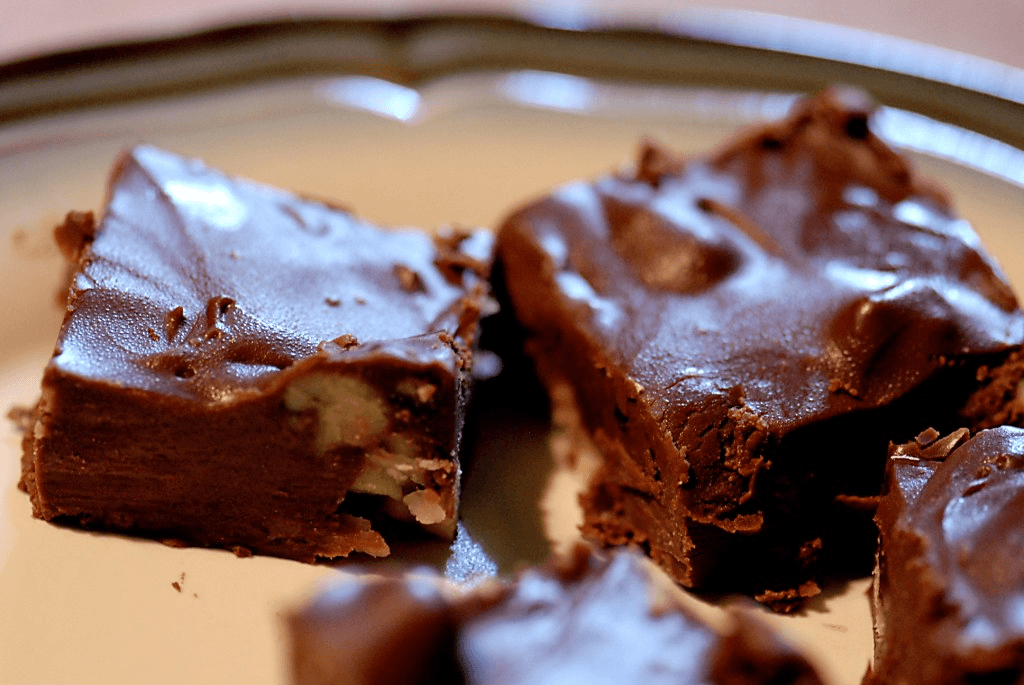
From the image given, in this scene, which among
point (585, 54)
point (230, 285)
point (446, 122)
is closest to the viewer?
point (230, 285)

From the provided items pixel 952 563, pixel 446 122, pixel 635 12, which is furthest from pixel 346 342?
pixel 635 12

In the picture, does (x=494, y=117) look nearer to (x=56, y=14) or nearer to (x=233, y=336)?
(x=233, y=336)

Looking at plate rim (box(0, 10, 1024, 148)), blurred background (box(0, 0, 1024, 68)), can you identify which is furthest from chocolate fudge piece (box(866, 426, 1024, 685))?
blurred background (box(0, 0, 1024, 68))

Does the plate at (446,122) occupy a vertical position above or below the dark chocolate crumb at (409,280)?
above

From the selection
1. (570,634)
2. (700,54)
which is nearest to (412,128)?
(700,54)

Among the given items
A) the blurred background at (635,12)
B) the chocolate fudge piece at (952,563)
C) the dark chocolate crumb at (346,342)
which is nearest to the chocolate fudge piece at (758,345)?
the chocolate fudge piece at (952,563)

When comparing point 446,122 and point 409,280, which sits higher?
point 446,122

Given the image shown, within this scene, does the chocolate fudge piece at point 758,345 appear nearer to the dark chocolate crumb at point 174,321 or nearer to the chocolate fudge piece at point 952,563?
the chocolate fudge piece at point 952,563

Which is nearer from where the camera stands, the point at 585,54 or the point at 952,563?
the point at 952,563

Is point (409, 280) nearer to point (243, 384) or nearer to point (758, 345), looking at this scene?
point (243, 384)
